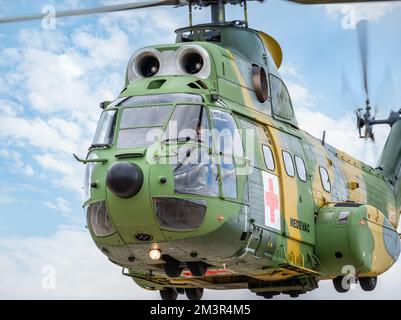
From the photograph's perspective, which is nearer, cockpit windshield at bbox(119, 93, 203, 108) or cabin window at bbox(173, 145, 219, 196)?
cabin window at bbox(173, 145, 219, 196)

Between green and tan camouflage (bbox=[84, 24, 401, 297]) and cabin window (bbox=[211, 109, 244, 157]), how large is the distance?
0.03 metres

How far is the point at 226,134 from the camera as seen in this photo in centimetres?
1318

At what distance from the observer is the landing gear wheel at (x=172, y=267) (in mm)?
13422

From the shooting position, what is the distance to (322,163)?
1623 centimetres

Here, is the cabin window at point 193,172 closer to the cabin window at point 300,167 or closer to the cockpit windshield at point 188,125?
the cockpit windshield at point 188,125

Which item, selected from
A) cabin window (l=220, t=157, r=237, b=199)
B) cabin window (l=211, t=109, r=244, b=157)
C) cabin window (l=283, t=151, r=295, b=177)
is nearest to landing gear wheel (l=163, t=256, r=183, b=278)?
cabin window (l=220, t=157, r=237, b=199)

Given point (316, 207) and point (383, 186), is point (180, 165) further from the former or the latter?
point (383, 186)

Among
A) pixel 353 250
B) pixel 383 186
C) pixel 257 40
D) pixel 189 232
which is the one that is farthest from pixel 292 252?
pixel 383 186

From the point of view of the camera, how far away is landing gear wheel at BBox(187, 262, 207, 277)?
13.5m

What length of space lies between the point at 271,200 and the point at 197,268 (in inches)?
58.8

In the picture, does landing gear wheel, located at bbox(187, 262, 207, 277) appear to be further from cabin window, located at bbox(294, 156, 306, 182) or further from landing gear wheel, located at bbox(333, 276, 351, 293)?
landing gear wheel, located at bbox(333, 276, 351, 293)

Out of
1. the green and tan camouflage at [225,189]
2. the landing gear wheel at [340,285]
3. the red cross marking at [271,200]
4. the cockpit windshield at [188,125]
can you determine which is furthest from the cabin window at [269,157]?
the landing gear wheel at [340,285]

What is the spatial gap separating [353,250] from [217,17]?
433 cm

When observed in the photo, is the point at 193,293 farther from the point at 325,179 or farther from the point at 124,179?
the point at 124,179
